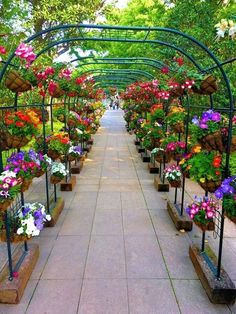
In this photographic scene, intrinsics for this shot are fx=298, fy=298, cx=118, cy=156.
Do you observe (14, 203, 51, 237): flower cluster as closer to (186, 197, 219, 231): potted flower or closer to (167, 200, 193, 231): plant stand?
(186, 197, 219, 231): potted flower

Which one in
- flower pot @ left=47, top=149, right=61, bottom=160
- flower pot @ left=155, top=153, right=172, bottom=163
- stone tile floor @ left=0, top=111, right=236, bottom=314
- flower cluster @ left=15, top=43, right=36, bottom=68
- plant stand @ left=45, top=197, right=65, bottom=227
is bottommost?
stone tile floor @ left=0, top=111, right=236, bottom=314

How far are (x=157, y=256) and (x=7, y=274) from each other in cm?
181

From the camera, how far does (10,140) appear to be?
10.3 ft

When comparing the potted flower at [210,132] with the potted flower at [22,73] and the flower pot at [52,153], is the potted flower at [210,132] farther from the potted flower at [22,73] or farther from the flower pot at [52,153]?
the flower pot at [52,153]

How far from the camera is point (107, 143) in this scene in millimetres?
13227

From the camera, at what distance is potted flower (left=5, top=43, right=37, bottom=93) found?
3.15 metres

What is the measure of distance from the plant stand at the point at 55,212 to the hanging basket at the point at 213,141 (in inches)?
111

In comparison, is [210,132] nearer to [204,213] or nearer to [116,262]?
[204,213]

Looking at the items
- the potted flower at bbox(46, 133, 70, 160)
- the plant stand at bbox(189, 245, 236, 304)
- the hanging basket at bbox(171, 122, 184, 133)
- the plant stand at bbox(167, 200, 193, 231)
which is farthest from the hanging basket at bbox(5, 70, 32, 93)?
the hanging basket at bbox(171, 122, 184, 133)

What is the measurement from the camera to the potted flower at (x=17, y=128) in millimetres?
3141

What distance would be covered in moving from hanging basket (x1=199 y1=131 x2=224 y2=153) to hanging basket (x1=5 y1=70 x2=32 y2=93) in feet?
6.58

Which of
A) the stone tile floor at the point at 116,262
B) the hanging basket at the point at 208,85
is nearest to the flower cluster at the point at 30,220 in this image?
the stone tile floor at the point at 116,262

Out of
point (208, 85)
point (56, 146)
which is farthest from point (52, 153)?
point (208, 85)

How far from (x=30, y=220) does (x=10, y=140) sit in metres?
0.88
